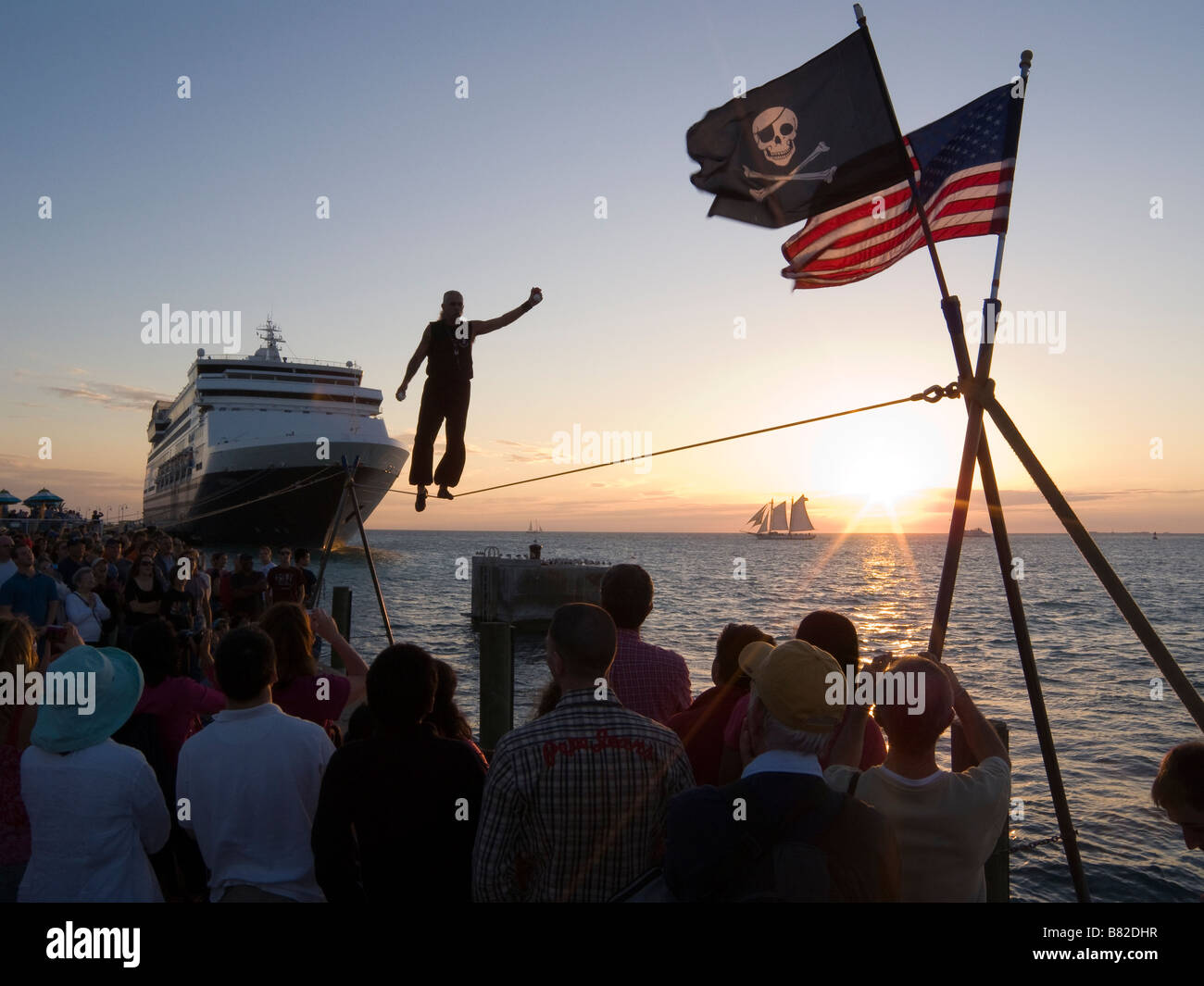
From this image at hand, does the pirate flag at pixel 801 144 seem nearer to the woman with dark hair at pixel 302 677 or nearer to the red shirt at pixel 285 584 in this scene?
the woman with dark hair at pixel 302 677

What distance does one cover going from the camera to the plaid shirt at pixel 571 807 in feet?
8.29

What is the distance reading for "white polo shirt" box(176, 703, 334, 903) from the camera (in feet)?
9.81

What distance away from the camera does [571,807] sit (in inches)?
99.4

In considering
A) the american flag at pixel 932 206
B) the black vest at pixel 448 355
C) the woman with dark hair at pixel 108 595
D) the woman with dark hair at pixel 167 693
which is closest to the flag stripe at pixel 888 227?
the american flag at pixel 932 206

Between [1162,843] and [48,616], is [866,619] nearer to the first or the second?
Result: [1162,843]

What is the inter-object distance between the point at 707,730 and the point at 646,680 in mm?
439

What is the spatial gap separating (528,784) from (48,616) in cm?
821

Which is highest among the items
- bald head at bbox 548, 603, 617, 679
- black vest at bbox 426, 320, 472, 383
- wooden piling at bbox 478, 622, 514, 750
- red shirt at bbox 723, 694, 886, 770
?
black vest at bbox 426, 320, 472, 383

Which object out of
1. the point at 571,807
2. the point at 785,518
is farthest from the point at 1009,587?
the point at 785,518

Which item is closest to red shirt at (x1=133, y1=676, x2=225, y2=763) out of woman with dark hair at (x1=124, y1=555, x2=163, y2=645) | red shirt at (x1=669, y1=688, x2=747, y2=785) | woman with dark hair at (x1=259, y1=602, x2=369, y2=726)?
woman with dark hair at (x1=259, y1=602, x2=369, y2=726)

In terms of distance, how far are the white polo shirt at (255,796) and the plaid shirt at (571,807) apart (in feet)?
2.76

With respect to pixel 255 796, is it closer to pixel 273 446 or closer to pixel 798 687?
pixel 798 687

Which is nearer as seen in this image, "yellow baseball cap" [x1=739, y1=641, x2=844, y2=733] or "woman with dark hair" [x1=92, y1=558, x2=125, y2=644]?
"yellow baseball cap" [x1=739, y1=641, x2=844, y2=733]

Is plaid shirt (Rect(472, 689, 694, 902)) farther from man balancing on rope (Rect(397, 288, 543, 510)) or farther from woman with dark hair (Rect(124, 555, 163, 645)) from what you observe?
woman with dark hair (Rect(124, 555, 163, 645))
